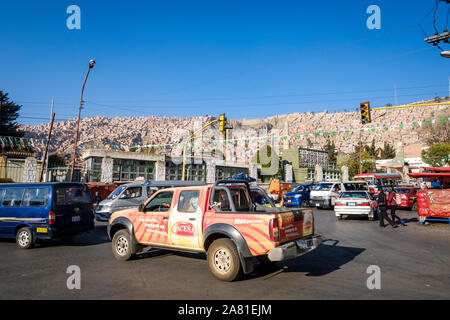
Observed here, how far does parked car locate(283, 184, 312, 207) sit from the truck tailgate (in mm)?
17867

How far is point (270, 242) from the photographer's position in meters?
5.25

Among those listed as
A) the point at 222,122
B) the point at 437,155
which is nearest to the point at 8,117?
the point at 222,122

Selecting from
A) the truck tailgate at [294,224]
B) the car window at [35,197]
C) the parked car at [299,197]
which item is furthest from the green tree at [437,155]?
the car window at [35,197]

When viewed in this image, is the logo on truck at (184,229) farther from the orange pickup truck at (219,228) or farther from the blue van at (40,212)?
the blue van at (40,212)

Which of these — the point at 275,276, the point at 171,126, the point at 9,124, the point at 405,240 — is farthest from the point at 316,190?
the point at 171,126

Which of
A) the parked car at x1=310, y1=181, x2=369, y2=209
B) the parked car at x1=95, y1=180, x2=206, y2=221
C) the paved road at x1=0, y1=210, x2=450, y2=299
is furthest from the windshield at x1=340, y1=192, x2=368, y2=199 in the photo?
the parked car at x1=95, y1=180, x2=206, y2=221

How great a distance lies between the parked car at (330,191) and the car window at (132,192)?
14.1 meters

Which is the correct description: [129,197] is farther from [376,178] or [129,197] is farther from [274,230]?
[376,178]

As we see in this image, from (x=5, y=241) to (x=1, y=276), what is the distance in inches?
213

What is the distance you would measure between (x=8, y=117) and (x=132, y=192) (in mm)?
41747

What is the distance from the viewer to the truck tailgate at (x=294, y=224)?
5.49 m

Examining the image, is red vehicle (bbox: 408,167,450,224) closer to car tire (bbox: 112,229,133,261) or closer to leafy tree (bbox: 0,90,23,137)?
car tire (bbox: 112,229,133,261)

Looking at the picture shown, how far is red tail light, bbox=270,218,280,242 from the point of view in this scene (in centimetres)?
524
